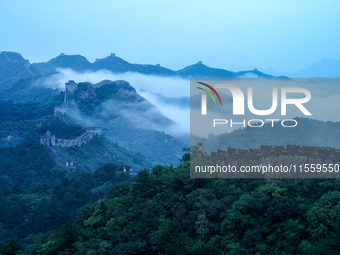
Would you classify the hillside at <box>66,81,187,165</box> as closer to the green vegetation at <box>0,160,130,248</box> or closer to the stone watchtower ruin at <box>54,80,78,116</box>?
the stone watchtower ruin at <box>54,80,78,116</box>

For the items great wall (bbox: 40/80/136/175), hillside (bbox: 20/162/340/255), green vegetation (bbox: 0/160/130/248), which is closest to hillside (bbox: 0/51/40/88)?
great wall (bbox: 40/80/136/175)

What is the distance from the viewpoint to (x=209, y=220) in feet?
51.4

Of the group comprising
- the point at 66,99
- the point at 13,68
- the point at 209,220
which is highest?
the point at 13,68

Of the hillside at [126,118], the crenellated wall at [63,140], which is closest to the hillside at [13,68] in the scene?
the hillside at [126,118]

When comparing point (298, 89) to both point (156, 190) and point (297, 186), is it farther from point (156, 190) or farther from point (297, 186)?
point (156, 190)

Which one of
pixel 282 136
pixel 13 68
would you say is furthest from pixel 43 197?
pixel 13 68

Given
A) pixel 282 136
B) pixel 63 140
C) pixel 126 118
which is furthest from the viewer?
pixel 126 118

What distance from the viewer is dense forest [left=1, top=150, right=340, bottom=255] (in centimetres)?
1284

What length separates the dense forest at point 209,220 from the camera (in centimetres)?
1284

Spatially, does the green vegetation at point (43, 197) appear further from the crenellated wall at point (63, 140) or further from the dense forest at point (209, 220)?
the dense forest at point (209, 220)

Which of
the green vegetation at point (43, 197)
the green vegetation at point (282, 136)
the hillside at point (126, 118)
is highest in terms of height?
the hillside at point (126, 118)

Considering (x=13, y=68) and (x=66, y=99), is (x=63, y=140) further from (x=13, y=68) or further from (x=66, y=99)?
(x=13, y=68)

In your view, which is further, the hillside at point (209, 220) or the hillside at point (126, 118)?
the hillside at point (126, 118)

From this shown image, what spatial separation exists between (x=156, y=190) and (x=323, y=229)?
10.2 metres
